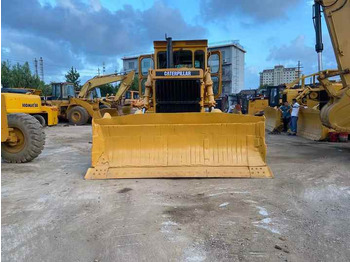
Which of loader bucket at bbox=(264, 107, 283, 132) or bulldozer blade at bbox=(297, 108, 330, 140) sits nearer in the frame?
bulldozer blade at bbox=(297, 108, 330, 140)

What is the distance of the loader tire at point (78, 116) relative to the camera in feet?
63.8

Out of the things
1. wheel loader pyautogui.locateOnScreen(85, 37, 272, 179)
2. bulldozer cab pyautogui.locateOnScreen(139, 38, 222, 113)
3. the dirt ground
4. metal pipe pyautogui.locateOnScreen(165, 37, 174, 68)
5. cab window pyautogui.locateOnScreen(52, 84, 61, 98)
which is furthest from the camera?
→ cab window pyautogui.locateOnScreen(52, 84, 61, 98)

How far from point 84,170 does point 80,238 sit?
3.20 meters

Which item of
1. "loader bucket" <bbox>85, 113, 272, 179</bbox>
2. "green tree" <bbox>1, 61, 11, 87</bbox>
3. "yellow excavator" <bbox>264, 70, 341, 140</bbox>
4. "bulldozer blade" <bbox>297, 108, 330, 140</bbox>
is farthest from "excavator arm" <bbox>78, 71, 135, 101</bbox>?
"green tree" <bbox>1, 61, 11, 87</bbox>

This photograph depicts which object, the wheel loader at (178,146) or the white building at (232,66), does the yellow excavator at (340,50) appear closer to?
the wheel loader at (178,146)

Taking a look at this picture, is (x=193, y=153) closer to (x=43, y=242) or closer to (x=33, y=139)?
(x=43, y=242)

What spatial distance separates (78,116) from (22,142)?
42.5ft

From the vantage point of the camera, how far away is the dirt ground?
287cm

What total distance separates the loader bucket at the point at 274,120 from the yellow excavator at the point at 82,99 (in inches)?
356

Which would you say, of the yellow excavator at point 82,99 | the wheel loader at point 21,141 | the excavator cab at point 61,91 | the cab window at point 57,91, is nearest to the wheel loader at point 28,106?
the yellow excavator at point 82,99

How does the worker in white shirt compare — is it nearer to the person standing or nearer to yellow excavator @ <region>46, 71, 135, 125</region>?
the person standing

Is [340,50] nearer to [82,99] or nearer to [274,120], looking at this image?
[274,120]

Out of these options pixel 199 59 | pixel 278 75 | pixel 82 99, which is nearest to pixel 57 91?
pixel 82 99

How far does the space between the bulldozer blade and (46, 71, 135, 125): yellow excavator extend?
11.5 meters
